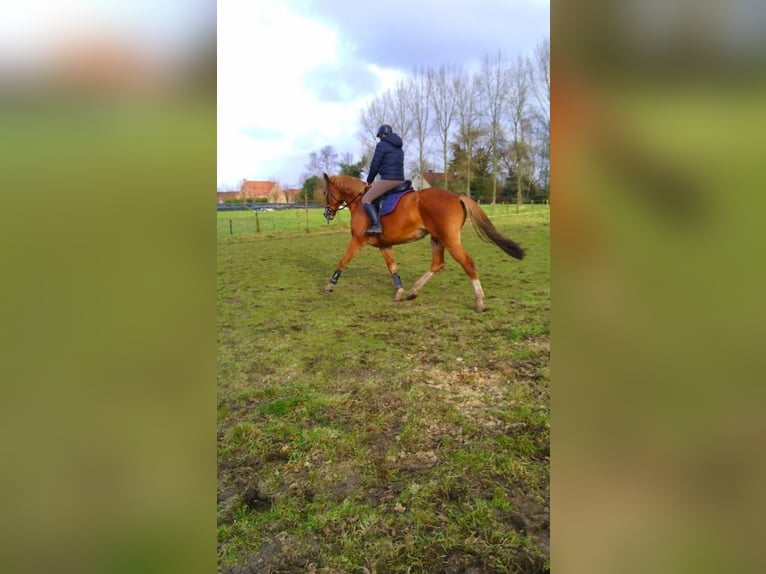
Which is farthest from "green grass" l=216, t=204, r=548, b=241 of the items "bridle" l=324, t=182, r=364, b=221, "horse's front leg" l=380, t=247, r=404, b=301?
"horse's front leg" l=380, t=247, r=404, b=301

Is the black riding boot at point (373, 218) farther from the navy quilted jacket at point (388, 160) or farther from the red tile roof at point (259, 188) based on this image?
the red tile roof at point (259, 188)

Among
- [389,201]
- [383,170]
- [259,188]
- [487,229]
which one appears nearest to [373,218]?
[389,201]

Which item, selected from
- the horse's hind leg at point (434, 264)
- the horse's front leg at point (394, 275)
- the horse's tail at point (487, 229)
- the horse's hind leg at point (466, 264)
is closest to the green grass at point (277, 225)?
the horse's front leg at point (394, 275)

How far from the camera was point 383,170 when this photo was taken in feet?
14.1

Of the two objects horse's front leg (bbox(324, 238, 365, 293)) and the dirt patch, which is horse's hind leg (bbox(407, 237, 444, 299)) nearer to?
horse's front leg (bbox(324, 238, 365, 293))

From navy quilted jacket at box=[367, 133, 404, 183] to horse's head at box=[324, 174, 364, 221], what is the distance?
319 millimetres

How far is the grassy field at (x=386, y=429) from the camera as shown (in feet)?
4.98

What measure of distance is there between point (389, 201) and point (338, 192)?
2.01 ft
